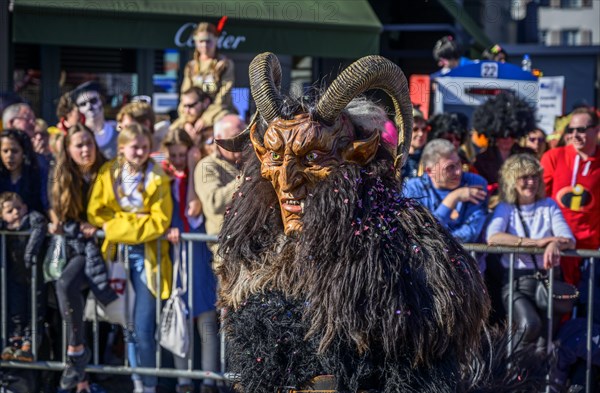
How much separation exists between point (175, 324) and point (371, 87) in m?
3.16

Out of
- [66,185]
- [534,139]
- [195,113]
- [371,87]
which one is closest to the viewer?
[371,87]

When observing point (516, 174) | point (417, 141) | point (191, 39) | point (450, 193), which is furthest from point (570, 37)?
point (450, 193)

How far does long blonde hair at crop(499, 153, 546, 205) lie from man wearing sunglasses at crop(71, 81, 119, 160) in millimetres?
2969

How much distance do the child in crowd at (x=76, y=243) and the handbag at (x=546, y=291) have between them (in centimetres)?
268

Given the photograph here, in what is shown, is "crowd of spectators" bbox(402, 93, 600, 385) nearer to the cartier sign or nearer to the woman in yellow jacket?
the woman in yellow jacket

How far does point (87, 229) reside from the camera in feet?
20.8

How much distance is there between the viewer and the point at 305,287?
3.42m

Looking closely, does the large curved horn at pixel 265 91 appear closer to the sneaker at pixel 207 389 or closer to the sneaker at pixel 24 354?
the sneaker at pixel 207 389

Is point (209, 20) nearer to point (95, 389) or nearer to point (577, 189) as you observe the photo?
point (95, 389)

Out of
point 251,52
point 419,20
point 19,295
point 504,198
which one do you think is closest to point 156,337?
point 19,295

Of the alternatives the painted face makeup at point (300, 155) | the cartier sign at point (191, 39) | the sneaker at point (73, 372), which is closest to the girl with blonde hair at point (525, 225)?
the painted face makeup at point (300, 155)

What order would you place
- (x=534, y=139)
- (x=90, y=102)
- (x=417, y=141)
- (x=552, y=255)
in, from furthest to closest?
(x=534, y=139) → (x=90, y=102) → (x=417, y=141) → (x=552, y=255)

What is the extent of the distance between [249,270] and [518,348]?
4.73ft

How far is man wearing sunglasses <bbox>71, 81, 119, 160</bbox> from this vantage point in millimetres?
7305
